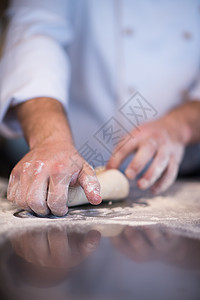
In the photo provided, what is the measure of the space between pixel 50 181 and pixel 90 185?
9 centimetres

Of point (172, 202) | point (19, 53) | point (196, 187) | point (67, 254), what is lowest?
point (196, 187)

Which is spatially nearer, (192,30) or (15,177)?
(15,177)

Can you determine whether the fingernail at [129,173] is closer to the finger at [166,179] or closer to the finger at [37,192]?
the finger at [166,179]

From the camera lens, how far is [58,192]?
0.72 metres

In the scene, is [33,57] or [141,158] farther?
[33,57]

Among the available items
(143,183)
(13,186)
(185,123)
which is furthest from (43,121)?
(185,123)

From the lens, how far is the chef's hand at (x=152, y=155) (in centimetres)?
101

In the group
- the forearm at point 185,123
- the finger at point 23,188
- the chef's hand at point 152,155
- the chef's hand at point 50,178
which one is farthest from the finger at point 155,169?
the finger at point 23,188

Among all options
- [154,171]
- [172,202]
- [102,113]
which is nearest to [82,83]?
[102,113]

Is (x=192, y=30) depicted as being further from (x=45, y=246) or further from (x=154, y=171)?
(x=45, y=246)

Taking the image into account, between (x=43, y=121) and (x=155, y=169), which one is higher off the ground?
(x=43, y=121)

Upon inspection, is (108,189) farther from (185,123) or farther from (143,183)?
(185,123)

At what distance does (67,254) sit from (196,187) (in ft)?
2.60

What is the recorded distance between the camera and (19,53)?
1167 millimetres
